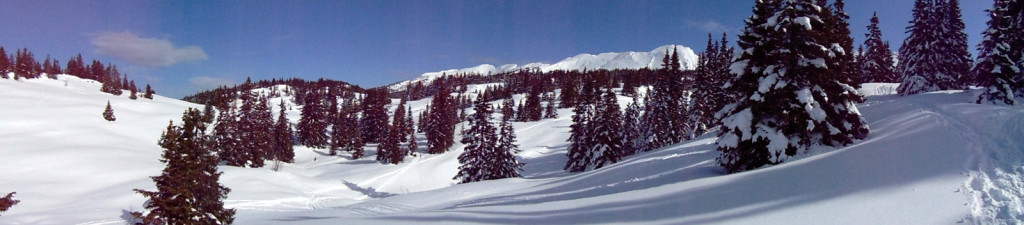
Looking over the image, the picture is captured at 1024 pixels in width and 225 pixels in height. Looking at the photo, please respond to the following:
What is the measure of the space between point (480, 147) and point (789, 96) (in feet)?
90.8

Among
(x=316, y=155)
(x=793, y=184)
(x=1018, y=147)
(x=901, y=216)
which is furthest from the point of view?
(x=316, y=155)

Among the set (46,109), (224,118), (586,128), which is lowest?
(586,128)

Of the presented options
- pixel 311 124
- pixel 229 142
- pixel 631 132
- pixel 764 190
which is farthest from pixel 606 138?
pixel 311 124

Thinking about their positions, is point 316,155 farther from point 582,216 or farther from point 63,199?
point 582,216

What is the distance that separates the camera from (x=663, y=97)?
49.7m

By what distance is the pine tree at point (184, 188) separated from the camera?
16.1 metres

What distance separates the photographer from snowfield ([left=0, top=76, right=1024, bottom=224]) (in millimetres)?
7969

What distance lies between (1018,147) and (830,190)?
602 centimetres

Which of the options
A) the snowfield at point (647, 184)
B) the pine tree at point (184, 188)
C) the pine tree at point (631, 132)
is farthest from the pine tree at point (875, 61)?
the pine tree at point (184, 188)

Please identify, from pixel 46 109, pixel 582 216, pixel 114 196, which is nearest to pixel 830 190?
pixel 582 216

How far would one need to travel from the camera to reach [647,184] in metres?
16.4

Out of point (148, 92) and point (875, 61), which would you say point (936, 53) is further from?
point (148, 92)

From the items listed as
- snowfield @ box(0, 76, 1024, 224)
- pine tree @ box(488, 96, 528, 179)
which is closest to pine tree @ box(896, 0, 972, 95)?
snowfield @ box(0, 76, 1024, 224)

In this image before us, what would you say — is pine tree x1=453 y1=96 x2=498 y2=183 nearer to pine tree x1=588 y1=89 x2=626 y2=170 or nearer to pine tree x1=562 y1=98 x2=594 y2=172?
pine tree x1=562 y1=98 x2=594 y2=172
